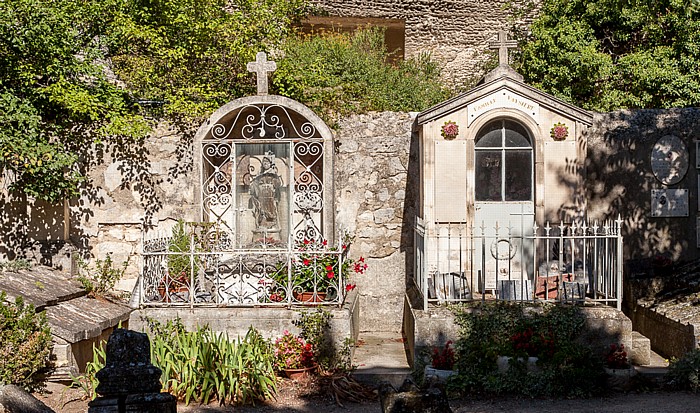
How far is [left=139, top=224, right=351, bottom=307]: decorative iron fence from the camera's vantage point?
7.96 meters

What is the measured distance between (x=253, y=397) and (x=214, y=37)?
631cm

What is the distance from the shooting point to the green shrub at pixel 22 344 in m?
6.65

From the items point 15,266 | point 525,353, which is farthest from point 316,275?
point 15,266

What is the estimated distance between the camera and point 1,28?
29.3 feet

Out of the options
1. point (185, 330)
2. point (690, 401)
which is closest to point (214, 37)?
point (185, 330)

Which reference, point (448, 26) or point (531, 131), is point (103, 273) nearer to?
point (531, 131)

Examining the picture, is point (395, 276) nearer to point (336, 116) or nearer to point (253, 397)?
point (336, 116)

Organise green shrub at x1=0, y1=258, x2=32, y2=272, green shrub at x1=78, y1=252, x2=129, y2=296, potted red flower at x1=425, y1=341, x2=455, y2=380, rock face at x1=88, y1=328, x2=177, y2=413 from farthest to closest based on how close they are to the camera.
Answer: green shrub at x1=78, y1=252, x2=129, y2=296 < green shrub at x1=0, y1=258, x2=32, y2=272 < potted red flower at x1=425, y1=341, x2=455, y2=380 < rock face at x1=88, y1=328, x2=177, y2=413

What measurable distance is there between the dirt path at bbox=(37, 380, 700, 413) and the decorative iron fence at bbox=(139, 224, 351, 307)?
4.09 feet

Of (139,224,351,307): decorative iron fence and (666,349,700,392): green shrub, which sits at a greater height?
(139,224,351,307): decorative iron fence

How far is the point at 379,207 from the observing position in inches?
407

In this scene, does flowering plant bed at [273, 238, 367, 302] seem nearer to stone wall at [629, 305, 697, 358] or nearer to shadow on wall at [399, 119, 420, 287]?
shadow on wall at [399, 119, 420, 287]

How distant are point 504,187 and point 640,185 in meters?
2.31

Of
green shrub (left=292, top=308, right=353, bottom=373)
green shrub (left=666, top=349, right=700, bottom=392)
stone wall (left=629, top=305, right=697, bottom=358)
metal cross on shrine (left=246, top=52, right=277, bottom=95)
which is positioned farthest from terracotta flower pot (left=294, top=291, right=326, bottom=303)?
stone wall (left=629, top=305, right=697, bottom=358)
